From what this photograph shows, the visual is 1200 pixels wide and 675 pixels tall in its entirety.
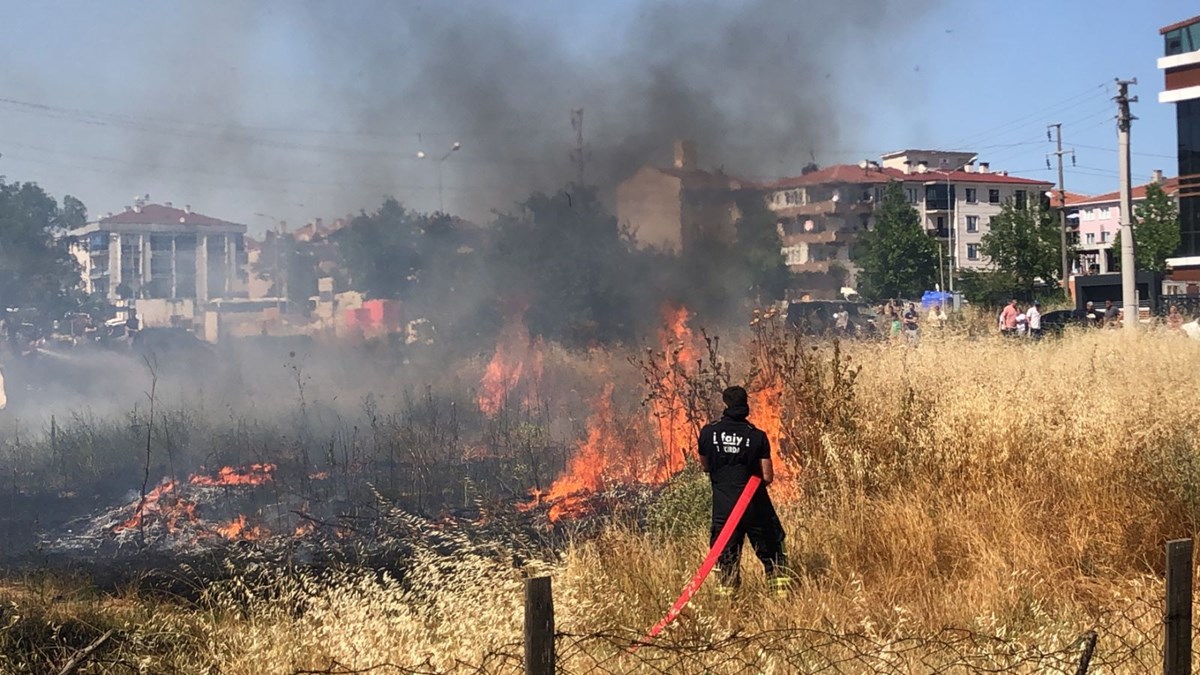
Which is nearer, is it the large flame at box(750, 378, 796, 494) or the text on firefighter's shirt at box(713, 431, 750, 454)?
the text on firefighter's shirt at box(713, 431, 750, 454)

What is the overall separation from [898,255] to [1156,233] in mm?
12866

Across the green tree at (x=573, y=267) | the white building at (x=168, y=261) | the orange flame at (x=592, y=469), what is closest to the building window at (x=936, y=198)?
the white building at (x=168, y=261)

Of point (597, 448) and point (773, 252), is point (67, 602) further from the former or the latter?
point (773, 252)

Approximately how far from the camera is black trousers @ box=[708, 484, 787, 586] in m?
6.67

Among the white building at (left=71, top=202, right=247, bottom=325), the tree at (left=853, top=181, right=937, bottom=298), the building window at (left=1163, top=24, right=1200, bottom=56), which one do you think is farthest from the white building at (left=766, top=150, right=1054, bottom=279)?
the white building at (left=71, top=202, right=247, bottom=325)

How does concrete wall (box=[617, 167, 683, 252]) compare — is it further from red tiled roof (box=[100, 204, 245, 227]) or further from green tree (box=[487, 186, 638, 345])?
red tiled roof (box=[100, 204, 245, 227])

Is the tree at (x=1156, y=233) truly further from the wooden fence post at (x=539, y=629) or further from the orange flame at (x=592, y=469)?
the wooden fence post at (x=539, y=629)

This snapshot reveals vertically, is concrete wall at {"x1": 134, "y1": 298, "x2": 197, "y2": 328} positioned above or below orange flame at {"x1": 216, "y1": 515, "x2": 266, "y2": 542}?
above

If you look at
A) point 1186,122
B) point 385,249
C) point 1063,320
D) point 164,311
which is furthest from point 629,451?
point 1186,122

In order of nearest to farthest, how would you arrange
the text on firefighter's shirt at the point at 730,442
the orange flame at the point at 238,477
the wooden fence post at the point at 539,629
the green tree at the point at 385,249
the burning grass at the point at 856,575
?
the wooden fence post at the point at 539,629, the burning grass at the point at 856,575, the text on firefighter's shirt at the point at 730,442, the orange flame at the point at 238,477, the green tree at the point at 385,249

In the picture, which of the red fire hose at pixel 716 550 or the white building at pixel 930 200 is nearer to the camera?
the red fire hose at pixel 716 550

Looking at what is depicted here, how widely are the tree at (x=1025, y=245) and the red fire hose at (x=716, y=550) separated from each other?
130 ft

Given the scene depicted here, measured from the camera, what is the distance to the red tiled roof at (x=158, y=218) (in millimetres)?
33750

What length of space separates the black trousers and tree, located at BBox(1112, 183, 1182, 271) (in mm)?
45292
